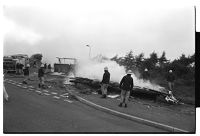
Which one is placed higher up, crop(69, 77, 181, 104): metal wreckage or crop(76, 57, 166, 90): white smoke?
crop(76, 57, 166, 90): white smoke

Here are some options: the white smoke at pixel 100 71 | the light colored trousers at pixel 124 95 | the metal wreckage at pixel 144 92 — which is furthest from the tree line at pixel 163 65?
the light colored trousers at pixel 124 95

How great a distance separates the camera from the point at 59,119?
8.84 m

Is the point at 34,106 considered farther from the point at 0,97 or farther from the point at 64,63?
the point at 64,63

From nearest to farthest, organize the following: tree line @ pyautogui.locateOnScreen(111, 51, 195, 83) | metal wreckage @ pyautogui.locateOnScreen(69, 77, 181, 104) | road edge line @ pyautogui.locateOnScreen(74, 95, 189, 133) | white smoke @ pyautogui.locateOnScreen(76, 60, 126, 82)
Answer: road edge line @ pyautogui.locateOnScreen(74, 95, 189, 133)
metal wreckage @ pyautogui.locateOnScreen(69, 77, 181, 104)
white smoke @ pyautogui.locateOnScreen(76, 60, 126, 82)
tree line @ pyautogui.locateOnScreen(111, 51, 195, 83)

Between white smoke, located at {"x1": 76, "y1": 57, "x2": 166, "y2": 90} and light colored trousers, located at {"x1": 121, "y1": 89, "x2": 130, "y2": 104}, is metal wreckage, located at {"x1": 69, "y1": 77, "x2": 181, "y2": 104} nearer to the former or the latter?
white smoke, located at {"x1": 76, "y1": 57, "x2": 166, "y2": 90}

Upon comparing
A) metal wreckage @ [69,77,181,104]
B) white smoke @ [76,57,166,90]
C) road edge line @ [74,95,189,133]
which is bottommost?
road edge line @ [74,95,189,133]

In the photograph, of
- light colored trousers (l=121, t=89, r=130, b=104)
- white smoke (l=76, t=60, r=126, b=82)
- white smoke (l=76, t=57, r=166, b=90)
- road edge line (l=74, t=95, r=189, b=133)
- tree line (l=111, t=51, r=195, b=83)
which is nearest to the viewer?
road edge line (l=74, t=95, r=189, b=133)

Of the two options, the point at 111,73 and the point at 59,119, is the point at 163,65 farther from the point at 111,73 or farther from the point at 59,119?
the point at 59,119

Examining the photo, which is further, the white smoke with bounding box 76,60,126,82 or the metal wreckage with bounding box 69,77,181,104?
the white smoke with bounding box 76,60,126,82

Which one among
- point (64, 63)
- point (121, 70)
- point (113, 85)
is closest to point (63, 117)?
point (113, 85)

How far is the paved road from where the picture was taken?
7804mm

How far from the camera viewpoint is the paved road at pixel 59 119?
7804mm

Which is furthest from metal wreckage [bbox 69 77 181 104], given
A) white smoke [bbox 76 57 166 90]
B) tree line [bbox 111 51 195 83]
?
tree line [bbox 111 51 195 83]

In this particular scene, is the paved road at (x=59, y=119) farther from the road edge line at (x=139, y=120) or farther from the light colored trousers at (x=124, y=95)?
the light colored trousers at (x=124, y=95)
